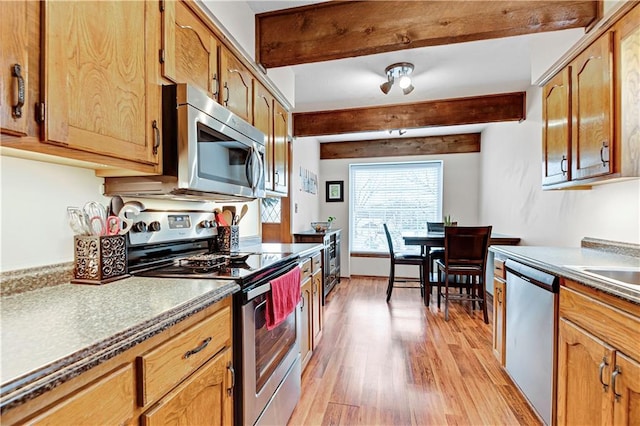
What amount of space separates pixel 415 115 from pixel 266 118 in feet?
6.76

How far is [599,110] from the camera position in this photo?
5.58 ft

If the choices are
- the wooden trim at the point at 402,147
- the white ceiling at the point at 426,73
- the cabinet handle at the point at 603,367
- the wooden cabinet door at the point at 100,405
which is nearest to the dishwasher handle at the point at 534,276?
the cabinet handle at the point at 603,367

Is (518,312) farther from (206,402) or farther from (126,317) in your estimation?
(126,317)

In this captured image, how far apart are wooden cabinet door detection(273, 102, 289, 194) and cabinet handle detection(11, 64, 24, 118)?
1699 millimetres

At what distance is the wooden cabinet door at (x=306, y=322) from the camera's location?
83.6 inches

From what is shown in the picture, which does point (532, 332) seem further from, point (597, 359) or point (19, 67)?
point (19, 67)

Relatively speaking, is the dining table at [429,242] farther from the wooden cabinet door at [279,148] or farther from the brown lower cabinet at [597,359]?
the brown lower cabinet at [597,359]

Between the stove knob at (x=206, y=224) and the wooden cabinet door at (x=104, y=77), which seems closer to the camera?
the wooden cabinet door at (x=104, y=77)

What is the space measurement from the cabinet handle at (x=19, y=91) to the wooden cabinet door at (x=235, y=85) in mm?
975

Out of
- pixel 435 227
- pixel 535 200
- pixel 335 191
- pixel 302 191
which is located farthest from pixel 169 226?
pixel 335 191

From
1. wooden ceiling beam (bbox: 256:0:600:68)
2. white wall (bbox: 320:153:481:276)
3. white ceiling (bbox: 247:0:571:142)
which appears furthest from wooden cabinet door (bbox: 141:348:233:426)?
white wall (bbox: 320:153:481:276)

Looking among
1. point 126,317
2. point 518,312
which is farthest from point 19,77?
point 518,312

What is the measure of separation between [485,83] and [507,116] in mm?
623

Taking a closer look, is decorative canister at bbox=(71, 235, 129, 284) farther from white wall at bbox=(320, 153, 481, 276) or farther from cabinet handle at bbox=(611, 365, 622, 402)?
white wall at bbox=(320, 153, 481, 276)
